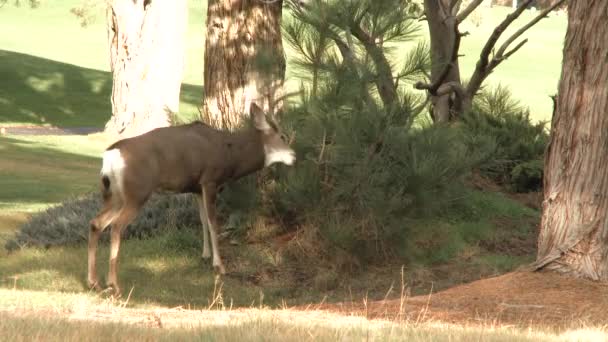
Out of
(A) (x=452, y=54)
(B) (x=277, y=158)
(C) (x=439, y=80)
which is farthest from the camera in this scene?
(A) (x=452, y=54)

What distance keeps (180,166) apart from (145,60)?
1577cm

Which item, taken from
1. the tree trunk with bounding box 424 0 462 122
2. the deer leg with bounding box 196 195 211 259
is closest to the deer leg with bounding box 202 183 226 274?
the deer leg with bounding box 196 195 211 259

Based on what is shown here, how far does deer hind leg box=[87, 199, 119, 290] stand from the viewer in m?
12.8

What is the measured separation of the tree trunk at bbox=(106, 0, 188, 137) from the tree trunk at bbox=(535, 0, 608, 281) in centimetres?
1781

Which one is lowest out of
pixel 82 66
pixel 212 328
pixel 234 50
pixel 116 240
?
pixel 212 328

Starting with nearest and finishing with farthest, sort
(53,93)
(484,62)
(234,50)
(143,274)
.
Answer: (143,274) < (234,50) < (484,62) < (53,93)

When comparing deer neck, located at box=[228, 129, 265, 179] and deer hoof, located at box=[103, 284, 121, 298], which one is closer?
deer hoof, located at box=[103, 284, 121, 298]

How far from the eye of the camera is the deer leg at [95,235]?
12750 mm

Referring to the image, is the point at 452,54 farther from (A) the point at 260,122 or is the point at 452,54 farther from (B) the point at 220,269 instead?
(B) the point at 220,269

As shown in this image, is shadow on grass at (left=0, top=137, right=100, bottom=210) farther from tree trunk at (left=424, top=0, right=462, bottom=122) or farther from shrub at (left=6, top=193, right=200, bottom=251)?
tree trunk at (left=424, top=0, right=462, bottom=122)

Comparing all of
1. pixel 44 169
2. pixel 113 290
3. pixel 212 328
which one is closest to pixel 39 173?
pixel 44 169

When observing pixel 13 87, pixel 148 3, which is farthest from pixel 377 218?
pixel 13 87

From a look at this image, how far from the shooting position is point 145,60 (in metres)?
29.0

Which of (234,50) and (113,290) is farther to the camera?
(234,50)
